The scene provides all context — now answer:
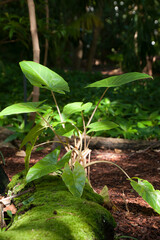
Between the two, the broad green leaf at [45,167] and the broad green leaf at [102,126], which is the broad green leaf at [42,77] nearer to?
the broad green leaf at [102,126]

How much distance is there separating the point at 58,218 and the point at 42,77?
34.1 inches

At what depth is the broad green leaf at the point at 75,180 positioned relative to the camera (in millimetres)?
1366

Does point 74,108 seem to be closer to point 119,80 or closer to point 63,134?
point 63,134

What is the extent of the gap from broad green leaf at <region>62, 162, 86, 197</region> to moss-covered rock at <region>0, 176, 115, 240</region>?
0.08 meters

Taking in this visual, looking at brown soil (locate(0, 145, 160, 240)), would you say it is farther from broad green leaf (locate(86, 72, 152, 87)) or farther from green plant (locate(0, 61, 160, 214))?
broad green leaf (locate(86, 72, 152, 87))

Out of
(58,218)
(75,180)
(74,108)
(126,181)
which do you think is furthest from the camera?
(126,181)

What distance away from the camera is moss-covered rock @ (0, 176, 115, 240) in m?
1.10

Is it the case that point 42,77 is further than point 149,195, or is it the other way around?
point 42,77

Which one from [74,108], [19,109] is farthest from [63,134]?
[19,109]

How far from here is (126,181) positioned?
2293 mm

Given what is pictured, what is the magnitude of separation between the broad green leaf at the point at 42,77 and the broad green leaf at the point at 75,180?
49cm

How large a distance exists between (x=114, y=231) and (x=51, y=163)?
1.64 feet

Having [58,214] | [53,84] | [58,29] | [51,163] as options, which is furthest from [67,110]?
[58,29]

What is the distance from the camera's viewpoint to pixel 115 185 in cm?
220
